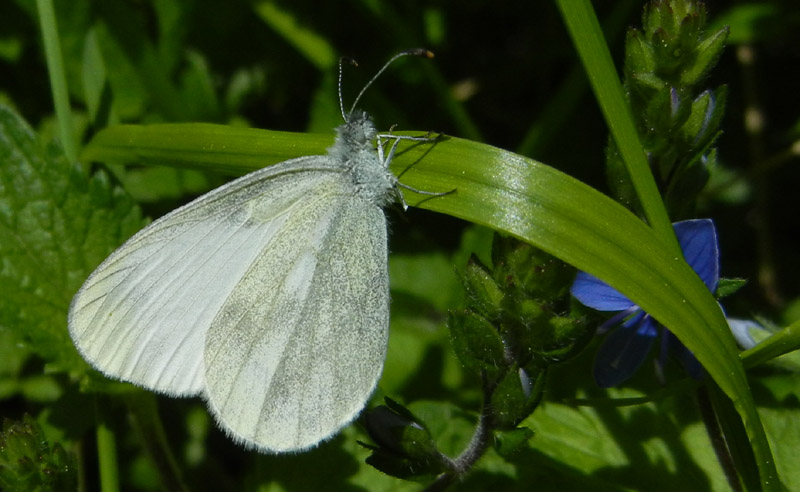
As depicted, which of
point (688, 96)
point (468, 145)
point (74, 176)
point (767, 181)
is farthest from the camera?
point (767, 181)

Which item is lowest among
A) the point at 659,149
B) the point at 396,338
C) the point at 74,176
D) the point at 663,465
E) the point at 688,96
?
the point at 396,338

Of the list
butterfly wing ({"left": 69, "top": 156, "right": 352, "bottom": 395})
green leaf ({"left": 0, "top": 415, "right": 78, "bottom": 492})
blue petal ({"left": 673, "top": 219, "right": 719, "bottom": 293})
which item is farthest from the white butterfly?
blue petal ({"left": 673, "top": 219, "right": 719, "bottom": 293})

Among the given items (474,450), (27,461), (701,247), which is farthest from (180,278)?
(701,247)

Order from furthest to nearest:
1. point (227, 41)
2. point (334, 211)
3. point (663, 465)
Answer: point (227, 41), point (663, 465), point (334, 211)

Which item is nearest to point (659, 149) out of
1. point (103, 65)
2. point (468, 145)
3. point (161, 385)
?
point (468, 145)

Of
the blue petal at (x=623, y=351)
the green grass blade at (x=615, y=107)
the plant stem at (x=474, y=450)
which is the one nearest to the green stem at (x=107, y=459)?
the plant stem at (x=474, y=450)

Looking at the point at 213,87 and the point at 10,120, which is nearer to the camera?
the point at 10,120

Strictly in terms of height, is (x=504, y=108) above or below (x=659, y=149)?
below

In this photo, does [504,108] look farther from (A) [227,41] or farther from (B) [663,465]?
(B) [663,465]
